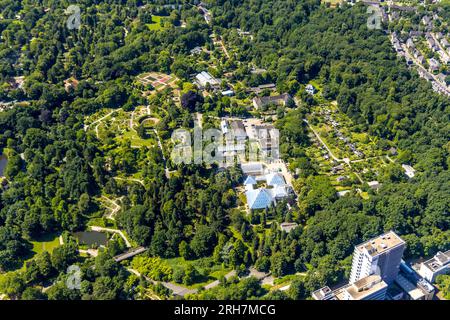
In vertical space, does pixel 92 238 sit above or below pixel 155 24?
below

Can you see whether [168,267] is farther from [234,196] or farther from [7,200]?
[7,200]

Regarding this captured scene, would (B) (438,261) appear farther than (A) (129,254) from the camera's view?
No

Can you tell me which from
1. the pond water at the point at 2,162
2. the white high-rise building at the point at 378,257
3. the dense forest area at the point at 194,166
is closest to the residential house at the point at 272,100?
the dense forest area at the point at 194,166

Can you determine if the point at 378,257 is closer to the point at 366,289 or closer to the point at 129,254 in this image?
the point at 366,289

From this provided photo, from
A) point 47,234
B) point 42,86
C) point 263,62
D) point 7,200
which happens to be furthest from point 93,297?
point 263,62

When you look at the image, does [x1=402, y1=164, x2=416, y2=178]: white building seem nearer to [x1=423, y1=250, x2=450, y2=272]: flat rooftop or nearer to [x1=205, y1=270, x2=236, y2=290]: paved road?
[x1=423, y1=250, x2=450, y2=272]: flat rooftop

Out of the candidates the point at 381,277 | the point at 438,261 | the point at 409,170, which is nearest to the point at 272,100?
the point at 409,170
